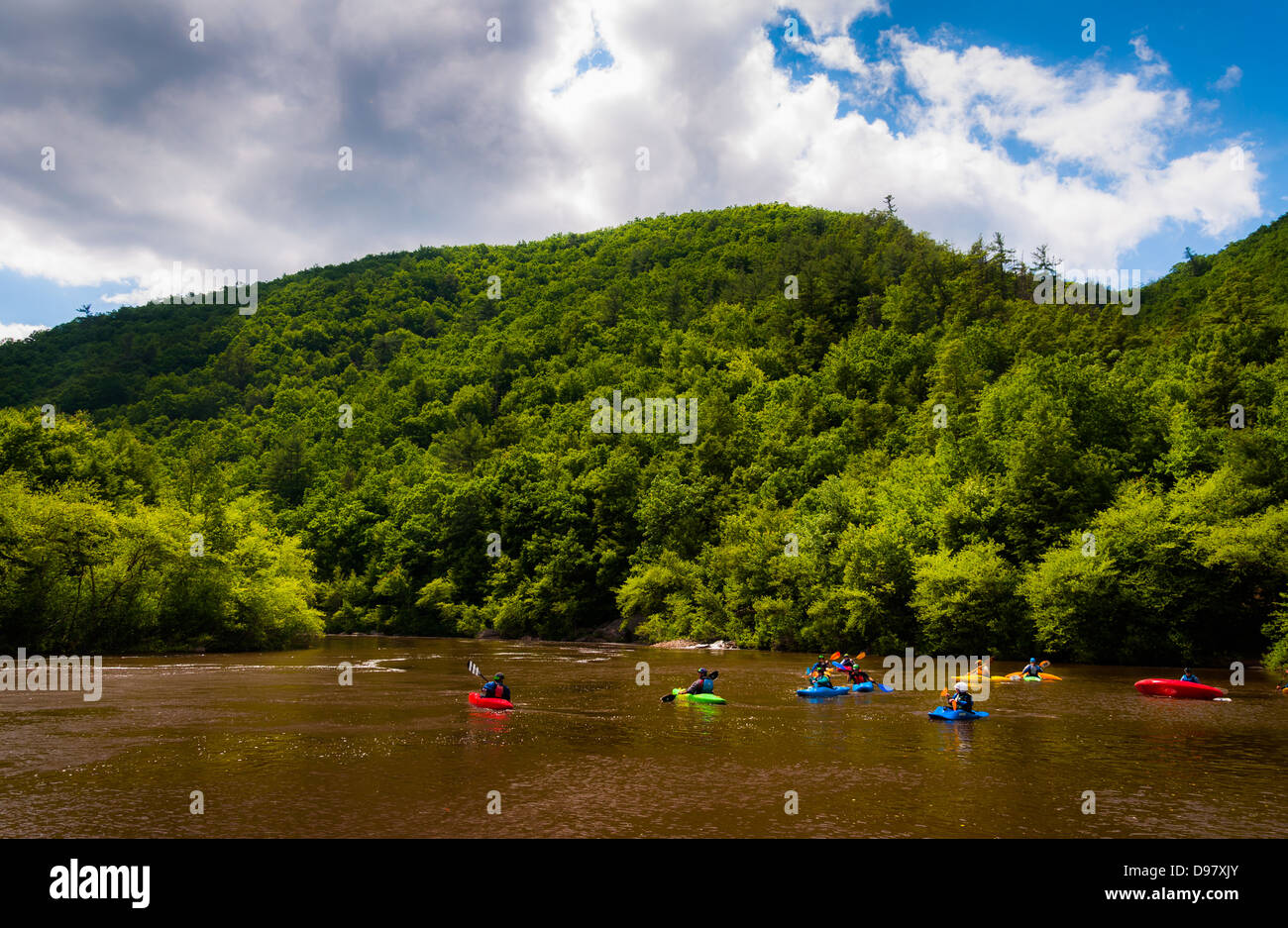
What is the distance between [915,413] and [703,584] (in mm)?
35677

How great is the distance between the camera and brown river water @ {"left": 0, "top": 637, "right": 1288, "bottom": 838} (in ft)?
50.3

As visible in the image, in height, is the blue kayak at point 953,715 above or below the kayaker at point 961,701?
below

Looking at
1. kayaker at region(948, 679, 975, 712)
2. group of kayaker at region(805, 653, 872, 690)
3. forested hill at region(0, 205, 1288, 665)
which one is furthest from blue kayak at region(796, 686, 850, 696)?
forested hill at region(0, 205, 1288, 665)

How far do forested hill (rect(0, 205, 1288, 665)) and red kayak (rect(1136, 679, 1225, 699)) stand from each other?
940 centimetres

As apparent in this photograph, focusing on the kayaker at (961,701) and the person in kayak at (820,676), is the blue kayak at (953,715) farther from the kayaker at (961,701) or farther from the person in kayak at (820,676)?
the person in kayak at (820,676)

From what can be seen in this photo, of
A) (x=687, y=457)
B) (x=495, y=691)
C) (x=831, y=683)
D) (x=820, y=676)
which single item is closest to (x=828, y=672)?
(x=831, y=683)

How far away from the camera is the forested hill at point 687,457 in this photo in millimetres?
47781

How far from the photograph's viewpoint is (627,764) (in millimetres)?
20875

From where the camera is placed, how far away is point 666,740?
2441 centimetres

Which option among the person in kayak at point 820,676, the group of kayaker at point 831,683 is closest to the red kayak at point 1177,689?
the group of kayaker at point 831,683

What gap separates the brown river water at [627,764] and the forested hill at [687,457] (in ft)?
47.5

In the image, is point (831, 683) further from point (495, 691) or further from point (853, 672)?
point (495, 691)

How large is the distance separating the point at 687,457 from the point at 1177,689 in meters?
68.3
